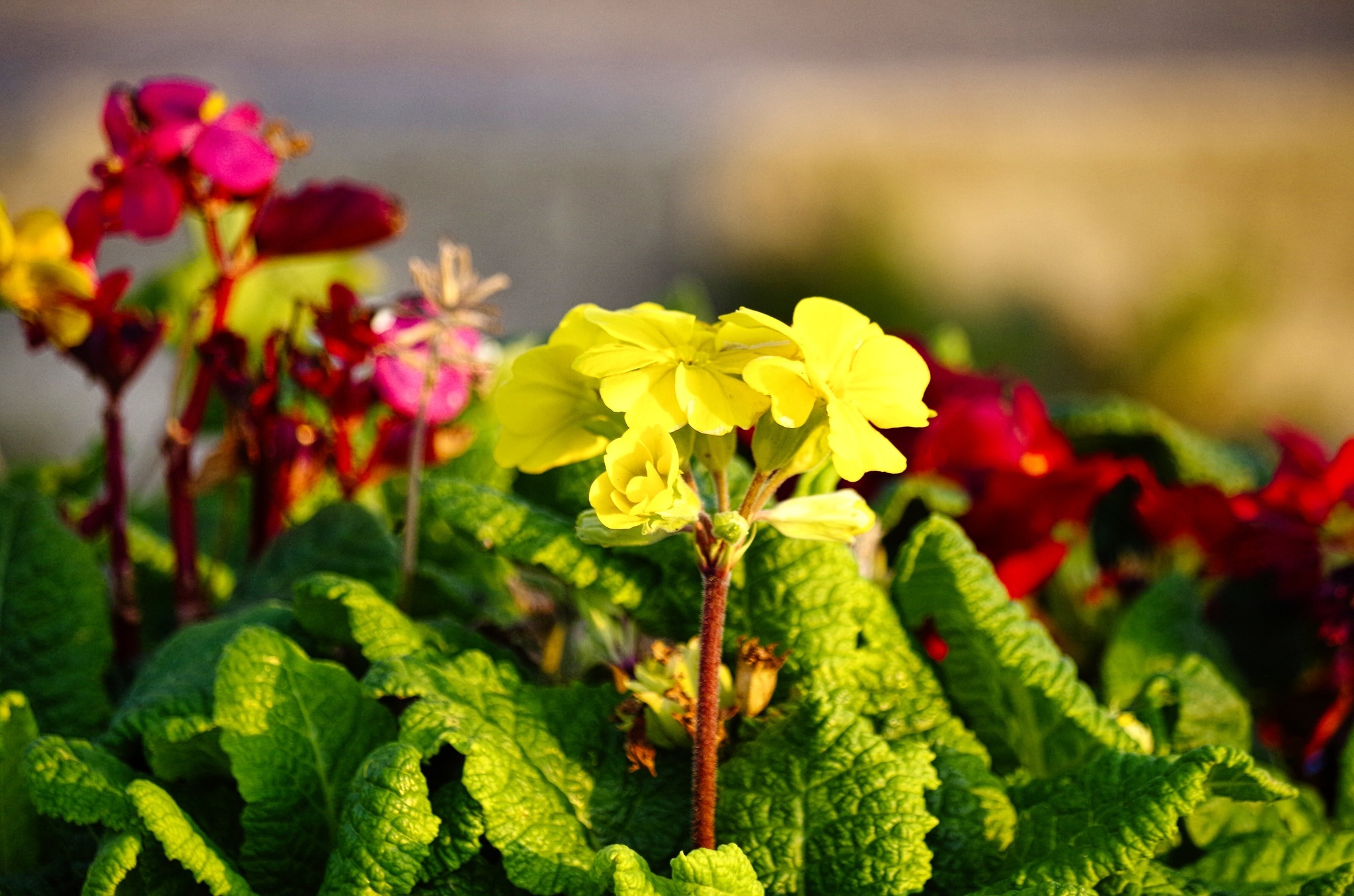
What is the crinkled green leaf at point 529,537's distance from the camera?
2.54 ft

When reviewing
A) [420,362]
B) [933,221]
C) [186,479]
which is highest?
[420,362]

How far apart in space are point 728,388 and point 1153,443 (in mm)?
764

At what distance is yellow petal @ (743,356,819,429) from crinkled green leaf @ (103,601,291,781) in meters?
0.38

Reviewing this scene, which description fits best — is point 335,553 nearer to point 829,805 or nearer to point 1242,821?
point 829,805

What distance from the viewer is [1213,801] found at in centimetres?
85

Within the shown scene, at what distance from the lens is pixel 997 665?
2.57ft

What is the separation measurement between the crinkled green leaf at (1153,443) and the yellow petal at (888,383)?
59 centimetres

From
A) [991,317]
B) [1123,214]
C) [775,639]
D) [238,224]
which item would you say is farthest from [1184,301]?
[775,639]

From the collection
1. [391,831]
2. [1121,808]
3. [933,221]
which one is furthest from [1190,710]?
[933,221]

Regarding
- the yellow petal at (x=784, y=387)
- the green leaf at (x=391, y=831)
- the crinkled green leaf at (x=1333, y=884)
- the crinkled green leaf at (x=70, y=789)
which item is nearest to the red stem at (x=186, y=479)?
the crinkled green leaf at (x=70, y=789)

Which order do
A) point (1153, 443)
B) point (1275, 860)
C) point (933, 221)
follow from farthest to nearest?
point (933, 221) < point (1153, 443) < point (1275, 860)

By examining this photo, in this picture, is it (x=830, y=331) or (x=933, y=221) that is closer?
(x=830, y=331)

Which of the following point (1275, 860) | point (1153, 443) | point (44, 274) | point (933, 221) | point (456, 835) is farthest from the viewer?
point (933, 221)

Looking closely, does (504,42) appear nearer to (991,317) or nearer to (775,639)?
(991,317)
